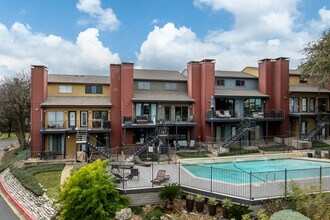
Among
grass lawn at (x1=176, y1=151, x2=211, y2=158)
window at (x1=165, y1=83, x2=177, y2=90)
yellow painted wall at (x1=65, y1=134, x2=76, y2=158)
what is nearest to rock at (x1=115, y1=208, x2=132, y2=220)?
grass lawn at (x1=176, y1=151, x2=211, y2=158)

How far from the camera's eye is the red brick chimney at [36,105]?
89.6 ft

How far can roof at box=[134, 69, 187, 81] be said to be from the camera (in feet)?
106

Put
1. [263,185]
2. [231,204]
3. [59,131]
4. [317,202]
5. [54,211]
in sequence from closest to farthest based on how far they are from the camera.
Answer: [317,202] → [231,204] → [263,185] → [54,211] → [59,131]

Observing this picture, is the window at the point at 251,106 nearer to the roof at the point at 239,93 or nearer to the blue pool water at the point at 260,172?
the roof at the point at 239,93

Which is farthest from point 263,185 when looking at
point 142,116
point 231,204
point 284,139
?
point 284,139

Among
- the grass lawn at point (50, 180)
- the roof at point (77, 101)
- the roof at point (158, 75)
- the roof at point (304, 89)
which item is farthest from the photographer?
the roof at point (304, 89)

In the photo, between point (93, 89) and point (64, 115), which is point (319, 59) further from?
point (64, 115)

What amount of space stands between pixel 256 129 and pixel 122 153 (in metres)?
17.0

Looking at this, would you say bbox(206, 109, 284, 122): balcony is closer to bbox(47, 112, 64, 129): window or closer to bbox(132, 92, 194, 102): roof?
bbox(132, 92, 194, 102): roof

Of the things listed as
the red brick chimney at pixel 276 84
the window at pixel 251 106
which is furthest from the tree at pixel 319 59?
the window at pixel 251 106

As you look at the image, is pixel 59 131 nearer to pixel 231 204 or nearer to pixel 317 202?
pixel 231 204

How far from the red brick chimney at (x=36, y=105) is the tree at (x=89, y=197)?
1532 cm

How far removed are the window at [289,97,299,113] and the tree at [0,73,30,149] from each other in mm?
33413

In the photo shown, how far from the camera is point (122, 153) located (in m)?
27.2
